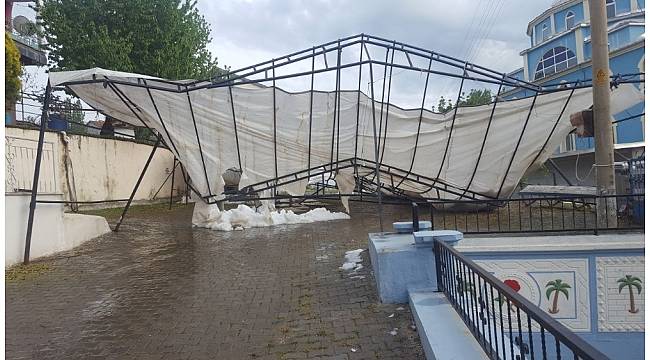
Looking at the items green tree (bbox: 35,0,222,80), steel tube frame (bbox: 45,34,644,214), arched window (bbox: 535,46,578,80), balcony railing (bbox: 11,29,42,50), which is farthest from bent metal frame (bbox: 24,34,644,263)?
arched window (bbox: 535,46,578,80)

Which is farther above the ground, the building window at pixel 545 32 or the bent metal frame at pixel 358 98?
the building window at pixel 545 32

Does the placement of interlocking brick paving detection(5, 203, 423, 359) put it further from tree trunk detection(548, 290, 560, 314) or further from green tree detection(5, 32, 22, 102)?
green tree detection(5, 32, 22, 102)

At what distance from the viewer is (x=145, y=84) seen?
8.00 metres

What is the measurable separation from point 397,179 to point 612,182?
4291mm

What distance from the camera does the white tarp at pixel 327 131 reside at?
29.6 feet

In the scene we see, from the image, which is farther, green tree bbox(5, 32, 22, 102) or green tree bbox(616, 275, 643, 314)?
green tree bbox(5, 32, 22, 102)

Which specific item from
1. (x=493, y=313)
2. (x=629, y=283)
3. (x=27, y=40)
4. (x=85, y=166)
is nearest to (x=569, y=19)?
(x=629, y=283)

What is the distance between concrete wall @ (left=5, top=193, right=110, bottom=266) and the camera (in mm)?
6770

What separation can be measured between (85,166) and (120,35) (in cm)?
486

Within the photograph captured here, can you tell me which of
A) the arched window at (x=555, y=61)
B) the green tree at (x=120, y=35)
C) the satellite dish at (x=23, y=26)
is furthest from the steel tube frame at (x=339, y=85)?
the arched window at (x=555, y=61)

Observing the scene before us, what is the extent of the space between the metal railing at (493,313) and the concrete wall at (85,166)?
6625 mm

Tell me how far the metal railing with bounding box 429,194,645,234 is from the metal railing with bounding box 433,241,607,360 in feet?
5.02

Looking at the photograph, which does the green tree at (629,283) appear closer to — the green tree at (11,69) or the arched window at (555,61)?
the green tree at (11,69)

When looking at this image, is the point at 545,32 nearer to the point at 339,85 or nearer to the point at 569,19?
the point at 569,19
